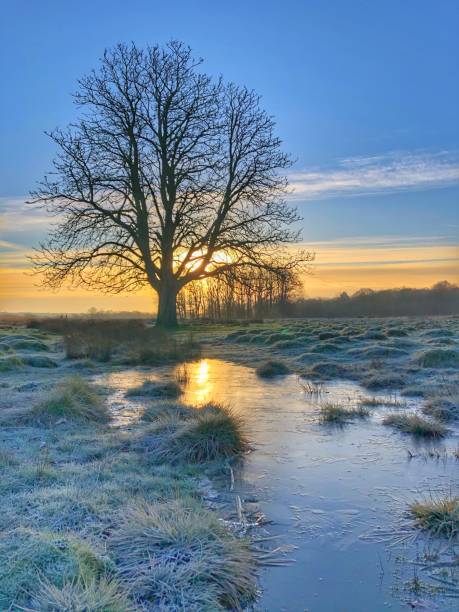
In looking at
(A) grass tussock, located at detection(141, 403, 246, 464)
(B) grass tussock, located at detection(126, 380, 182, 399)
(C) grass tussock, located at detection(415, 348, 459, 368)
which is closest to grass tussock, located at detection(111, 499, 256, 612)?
(A) grass tussock, located at detection(141, 403, 246, 464)

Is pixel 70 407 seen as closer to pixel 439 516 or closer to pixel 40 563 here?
pixel 40 563

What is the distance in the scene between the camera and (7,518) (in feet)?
14.5

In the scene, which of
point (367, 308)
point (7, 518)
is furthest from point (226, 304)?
point (7, 518)

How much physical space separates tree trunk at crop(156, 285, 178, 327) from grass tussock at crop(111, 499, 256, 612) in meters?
21.8

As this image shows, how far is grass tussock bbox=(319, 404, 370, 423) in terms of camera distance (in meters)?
8.17

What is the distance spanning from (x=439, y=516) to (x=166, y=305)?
73.0 feet

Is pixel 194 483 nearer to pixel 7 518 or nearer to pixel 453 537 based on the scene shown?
pixel 7 518

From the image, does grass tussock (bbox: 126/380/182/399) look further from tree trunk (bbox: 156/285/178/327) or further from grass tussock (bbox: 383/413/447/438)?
tree trunk (bbox: 156/285/178/327)

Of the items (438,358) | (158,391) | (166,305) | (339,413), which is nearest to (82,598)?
(339,413)

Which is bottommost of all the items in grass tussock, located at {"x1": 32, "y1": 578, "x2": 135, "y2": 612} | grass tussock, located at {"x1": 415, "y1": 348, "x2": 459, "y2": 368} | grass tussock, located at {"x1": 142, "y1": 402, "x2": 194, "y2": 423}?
grass tussock, located at {"x1": 32, "y1": 578, "x2": 135, "y2": 612}

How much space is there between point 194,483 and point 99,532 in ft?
4.99

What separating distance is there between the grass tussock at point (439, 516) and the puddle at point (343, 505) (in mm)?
136

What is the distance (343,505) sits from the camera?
4.95 metres

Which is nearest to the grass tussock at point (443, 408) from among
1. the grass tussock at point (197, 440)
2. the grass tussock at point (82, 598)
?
the grass tussock at point (197, 440)
